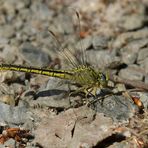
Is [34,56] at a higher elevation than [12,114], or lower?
higher

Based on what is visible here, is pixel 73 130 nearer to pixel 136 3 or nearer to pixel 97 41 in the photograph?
pixel 97 41

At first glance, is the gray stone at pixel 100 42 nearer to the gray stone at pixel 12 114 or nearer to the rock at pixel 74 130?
the rock at pixel 74 130

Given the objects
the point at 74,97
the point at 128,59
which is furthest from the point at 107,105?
the point at 128,59

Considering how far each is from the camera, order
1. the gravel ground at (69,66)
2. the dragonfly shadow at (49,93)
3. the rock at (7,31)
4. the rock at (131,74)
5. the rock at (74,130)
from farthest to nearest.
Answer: the rock at (7,31) < the rock at (131,74) < the dragonfly shadow at (49,93) < the gravel ground at (69,66) < the rock at (74,130)

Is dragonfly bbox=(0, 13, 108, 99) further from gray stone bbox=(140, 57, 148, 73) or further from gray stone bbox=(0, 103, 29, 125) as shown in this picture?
gray stone bbox=(140, 57, 148, 73)

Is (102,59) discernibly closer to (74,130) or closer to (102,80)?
(102,80)

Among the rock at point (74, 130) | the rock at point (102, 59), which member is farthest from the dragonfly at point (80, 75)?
the rock at point (102, 59)

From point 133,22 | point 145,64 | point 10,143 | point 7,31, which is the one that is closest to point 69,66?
point 145,64
